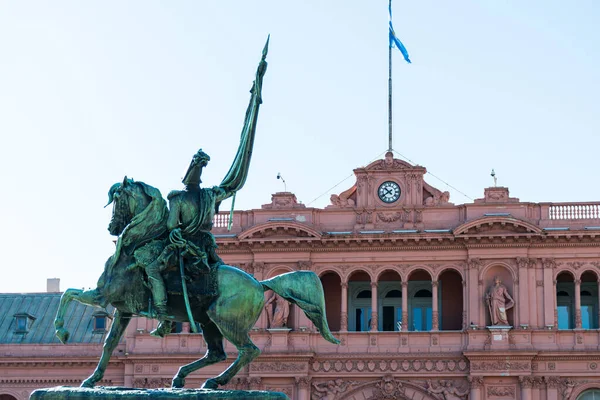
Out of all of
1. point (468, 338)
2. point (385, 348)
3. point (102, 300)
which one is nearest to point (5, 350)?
point (385, 348)

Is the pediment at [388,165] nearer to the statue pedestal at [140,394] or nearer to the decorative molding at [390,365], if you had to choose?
the decorative molding at [390,365]

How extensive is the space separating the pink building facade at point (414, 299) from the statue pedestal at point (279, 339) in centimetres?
6

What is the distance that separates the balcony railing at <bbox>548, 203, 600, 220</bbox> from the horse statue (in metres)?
45.0

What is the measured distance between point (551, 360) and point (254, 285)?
43.7 meters

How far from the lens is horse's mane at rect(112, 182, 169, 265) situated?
1791 centimetres

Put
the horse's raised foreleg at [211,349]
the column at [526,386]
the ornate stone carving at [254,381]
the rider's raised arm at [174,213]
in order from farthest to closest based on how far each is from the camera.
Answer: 1. the ornate stone carving at [254,381]
2. the column at [526,386]
3. the horse's raised foreleg at [211,349]
4. the rider's raised arm at [174,213]

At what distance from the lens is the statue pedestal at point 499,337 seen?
2339 inches

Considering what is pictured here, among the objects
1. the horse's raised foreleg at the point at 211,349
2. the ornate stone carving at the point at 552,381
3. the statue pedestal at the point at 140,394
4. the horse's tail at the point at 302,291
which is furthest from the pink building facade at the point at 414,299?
the statue pedestal at the point at 140,394

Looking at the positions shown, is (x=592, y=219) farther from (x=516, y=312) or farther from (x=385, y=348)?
(x=385, y=348)

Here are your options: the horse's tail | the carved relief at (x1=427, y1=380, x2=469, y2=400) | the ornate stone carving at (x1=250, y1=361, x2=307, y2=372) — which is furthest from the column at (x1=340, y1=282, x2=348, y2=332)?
the horse's tail

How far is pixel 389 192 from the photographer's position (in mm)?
63000

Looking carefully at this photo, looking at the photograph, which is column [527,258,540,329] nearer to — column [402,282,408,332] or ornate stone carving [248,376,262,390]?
column [402,282,408,332]

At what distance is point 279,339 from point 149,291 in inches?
1731

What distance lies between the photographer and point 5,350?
66938 mm
